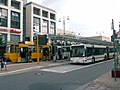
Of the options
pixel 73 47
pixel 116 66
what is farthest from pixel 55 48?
pixel 116 66

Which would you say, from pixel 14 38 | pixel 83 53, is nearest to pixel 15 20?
pixel 14 38

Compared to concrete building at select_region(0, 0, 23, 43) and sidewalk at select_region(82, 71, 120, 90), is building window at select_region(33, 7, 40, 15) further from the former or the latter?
sidewalk at select_region(82, 71, 120, 90)

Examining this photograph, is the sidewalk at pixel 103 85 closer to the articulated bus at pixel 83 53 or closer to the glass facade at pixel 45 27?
the articulated bus at pixel 83 53

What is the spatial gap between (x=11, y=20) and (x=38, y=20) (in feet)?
46.4

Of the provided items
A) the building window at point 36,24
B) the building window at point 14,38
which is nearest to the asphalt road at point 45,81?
the building window at point 14,38

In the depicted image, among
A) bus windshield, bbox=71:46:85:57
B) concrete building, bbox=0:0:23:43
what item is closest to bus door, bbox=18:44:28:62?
bus windshield, bbox=71:46:85:57

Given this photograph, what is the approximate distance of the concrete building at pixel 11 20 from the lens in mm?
58969

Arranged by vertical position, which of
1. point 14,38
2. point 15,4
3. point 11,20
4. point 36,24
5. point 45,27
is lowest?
point 14,38

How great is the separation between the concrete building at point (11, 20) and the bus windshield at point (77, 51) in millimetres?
29029

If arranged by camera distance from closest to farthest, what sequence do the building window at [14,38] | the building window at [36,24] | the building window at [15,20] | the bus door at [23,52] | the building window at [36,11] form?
1. the bus door at [23,52]
2. the building window at [14,38]
3. the building window at [15,20]
4. the building window at [36,24]
5. the building window at [36,11]

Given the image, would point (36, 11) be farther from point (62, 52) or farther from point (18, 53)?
point (18, 53)

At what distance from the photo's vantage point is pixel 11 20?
6206 centimetres

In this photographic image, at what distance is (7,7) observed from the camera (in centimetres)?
6069

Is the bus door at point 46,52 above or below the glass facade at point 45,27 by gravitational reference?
below
